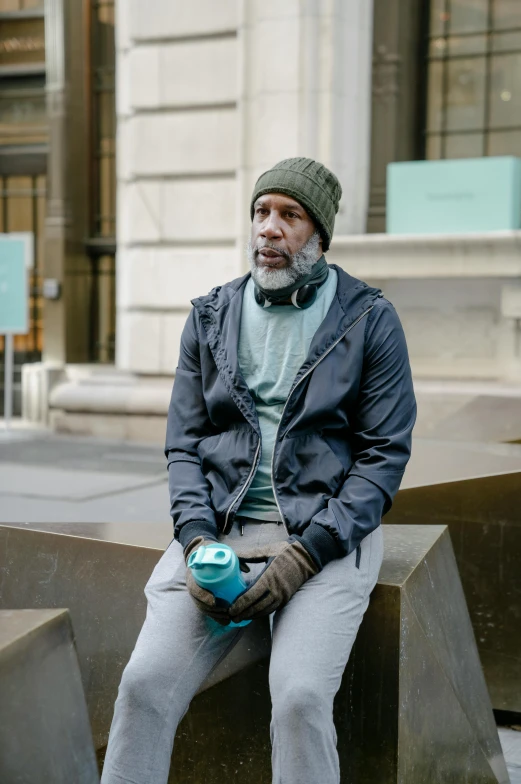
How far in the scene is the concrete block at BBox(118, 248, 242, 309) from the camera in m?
8.22

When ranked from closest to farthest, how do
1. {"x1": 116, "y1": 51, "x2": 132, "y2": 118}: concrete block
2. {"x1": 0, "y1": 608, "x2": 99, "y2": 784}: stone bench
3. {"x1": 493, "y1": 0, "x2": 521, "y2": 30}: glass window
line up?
{"x1": 0, "y1": 608, "x2": 99, "y2": 784}: stone bench, {"x1": 493, "y1": 0, "x2": 521, "y2": 30}: glass window, {"x1": 116, "y1": 51, "x2": 132, "y2": 118}: concrete block

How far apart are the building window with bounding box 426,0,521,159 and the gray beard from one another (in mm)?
5420

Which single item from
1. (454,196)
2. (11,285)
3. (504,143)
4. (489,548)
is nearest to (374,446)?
(489,548)

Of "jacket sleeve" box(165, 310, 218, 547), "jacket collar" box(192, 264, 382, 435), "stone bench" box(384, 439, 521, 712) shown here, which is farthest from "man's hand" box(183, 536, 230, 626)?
"stone bench" box(384, 439, 521, 712)

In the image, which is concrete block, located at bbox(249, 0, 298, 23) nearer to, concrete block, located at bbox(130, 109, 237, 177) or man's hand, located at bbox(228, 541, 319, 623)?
concrete block, located at bbox(130, 109, 237, 177)

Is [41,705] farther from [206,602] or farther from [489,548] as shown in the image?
[489,548]

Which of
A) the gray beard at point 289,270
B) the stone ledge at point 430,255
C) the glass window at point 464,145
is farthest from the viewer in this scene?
the glass window at point 464,145

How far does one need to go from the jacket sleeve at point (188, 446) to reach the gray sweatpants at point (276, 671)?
0.12 m

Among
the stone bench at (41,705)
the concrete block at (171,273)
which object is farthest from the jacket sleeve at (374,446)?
the concrete block at (171,273)

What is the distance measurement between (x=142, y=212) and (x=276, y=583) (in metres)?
6.21

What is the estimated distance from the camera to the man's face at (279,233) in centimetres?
304

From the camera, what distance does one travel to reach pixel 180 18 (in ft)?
26.8

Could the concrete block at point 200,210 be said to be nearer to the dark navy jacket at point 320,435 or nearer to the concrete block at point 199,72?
the concrete block at point 199,72

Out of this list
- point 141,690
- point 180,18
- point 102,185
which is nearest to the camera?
point 141,690
